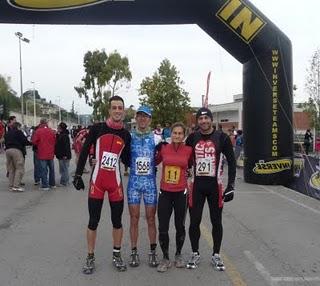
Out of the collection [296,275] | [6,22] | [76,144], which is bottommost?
[296,275]

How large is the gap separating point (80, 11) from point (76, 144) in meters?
5.22

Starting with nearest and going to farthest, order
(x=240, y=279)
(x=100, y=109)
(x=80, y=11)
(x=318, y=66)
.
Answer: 1. (x=240, y=279)
2. (x=80, y=11)
3. (x=318, y=66)
4. (x=100, y=109)

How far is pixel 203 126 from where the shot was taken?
20.4 feet

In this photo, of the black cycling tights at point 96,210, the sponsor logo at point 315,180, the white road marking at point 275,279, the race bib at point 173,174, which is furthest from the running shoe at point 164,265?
the sponsor logo at point 315,180

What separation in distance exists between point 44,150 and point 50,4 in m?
3.79

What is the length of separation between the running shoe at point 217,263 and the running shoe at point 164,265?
518 millimetres

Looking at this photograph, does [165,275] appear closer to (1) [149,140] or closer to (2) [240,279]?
(2) [240,279]

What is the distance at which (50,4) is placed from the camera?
46.5 feet

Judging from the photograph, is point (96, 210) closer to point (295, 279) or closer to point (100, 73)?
point (295, 279)

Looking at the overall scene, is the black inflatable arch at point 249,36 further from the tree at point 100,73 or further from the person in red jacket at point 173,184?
the tree at point 100,73

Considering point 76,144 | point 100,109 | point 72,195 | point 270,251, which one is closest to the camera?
point 270,251

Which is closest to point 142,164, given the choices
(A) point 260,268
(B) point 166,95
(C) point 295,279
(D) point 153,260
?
(D) point 153,260

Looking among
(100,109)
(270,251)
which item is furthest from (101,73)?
(270,251)

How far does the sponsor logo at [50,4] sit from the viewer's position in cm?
1407
